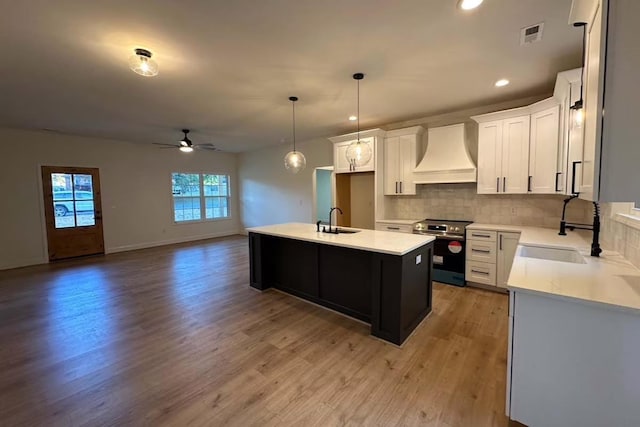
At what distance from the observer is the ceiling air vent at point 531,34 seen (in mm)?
2238

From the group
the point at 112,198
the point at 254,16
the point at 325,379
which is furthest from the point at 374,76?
the point at 112,198

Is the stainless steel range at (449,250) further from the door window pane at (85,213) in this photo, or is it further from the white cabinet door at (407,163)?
the door window pane at (85,213)

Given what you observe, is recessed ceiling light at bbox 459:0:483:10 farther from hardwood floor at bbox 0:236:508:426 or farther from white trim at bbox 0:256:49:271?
white trim at bbox 0:256:49:271

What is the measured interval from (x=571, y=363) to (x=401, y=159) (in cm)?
389

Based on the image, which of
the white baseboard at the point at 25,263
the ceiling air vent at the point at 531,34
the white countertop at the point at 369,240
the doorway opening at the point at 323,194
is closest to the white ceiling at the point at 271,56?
the ceiling air vent at the point at 531,34

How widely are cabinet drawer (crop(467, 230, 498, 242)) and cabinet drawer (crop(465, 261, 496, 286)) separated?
1.15ft

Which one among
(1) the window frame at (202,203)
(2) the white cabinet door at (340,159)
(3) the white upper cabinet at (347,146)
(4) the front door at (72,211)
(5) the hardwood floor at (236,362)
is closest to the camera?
(5) the hardwood floor at (236,362)

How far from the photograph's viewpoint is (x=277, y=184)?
25.9 feet

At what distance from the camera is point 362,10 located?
2018 mm

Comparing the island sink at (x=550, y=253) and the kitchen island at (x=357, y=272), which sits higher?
the island sink at (x=550, y=253)

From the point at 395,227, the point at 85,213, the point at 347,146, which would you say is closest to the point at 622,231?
the point at 395,227

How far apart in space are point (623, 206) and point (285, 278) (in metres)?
3.51

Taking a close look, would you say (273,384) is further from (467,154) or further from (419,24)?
(467,154)

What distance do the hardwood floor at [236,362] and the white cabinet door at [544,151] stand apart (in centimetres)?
160
